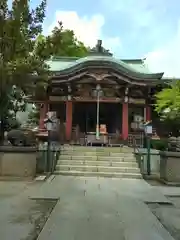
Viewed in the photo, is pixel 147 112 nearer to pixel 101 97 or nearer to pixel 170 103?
pixel 101 97

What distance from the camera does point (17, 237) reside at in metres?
5.75

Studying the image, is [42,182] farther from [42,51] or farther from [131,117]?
[131,117]

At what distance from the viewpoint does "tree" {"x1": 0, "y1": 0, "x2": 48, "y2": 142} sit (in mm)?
12133

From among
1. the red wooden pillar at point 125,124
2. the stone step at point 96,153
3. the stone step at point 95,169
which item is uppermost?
the red wooden pillar at point 125,124

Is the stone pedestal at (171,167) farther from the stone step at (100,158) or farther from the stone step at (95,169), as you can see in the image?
the stone step at (100,158)

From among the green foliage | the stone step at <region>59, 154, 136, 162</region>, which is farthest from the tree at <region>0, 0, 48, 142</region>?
the green foliage

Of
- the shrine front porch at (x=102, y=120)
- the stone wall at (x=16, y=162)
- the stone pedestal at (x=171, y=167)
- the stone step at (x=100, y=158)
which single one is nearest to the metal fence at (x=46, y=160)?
the stone step at (x=100, y=158)

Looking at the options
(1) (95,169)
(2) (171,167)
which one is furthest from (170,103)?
(2) (171,167)

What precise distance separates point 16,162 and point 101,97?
31.3 ft

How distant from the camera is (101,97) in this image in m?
22.4

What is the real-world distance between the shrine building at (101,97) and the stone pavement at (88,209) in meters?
9.48

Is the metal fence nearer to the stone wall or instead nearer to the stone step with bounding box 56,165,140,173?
the stone step with bounding box 56,165,140,173

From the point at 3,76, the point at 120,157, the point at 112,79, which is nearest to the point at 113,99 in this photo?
the point at 112,79

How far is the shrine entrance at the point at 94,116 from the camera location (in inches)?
944
